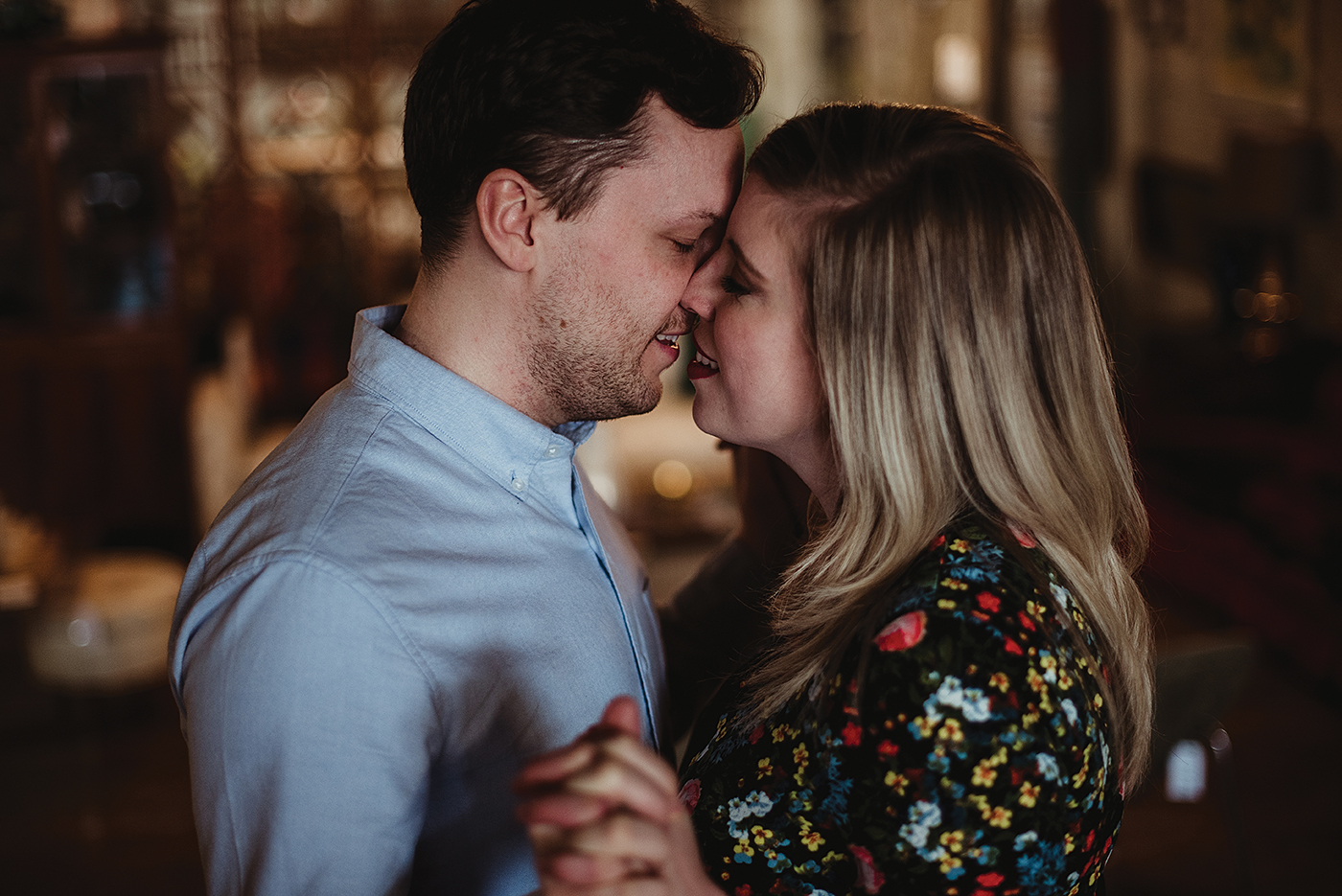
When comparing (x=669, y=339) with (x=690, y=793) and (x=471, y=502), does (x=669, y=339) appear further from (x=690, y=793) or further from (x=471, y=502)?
(x=690, y=793)

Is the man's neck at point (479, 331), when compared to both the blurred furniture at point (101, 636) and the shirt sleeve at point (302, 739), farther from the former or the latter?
the blurred furniture at point (101, 636)

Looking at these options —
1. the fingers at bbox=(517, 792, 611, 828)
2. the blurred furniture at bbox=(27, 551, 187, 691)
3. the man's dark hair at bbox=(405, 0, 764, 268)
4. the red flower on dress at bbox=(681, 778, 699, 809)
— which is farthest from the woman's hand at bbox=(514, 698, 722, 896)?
the blurred furniture at bbox=(27, 551, 187, 691)

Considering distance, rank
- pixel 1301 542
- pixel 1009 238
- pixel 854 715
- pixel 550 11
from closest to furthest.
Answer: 1. pixel 854 715
2. pixel 1009 238
3. pixel 550 11
4. pixel 1301 542

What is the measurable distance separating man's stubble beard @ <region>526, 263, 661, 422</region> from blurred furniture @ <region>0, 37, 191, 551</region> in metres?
3.96

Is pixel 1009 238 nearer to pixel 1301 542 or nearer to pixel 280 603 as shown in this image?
pixel 280 603

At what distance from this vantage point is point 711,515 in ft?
15.2

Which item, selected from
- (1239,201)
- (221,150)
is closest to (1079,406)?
(1239,201)

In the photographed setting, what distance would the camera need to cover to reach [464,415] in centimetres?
122

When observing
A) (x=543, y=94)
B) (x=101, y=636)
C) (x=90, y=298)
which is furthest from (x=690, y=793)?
(x=90, y=298)

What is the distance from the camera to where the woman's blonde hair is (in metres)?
1.12

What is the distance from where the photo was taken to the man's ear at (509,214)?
126 cm

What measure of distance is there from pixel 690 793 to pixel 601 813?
1.33ft

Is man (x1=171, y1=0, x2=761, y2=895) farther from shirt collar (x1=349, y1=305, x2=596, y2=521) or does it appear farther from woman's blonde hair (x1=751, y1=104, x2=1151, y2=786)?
woman's blonde hair (x1=751, y1=104, x2=1151, y2=786)

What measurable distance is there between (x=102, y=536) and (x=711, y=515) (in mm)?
2674
